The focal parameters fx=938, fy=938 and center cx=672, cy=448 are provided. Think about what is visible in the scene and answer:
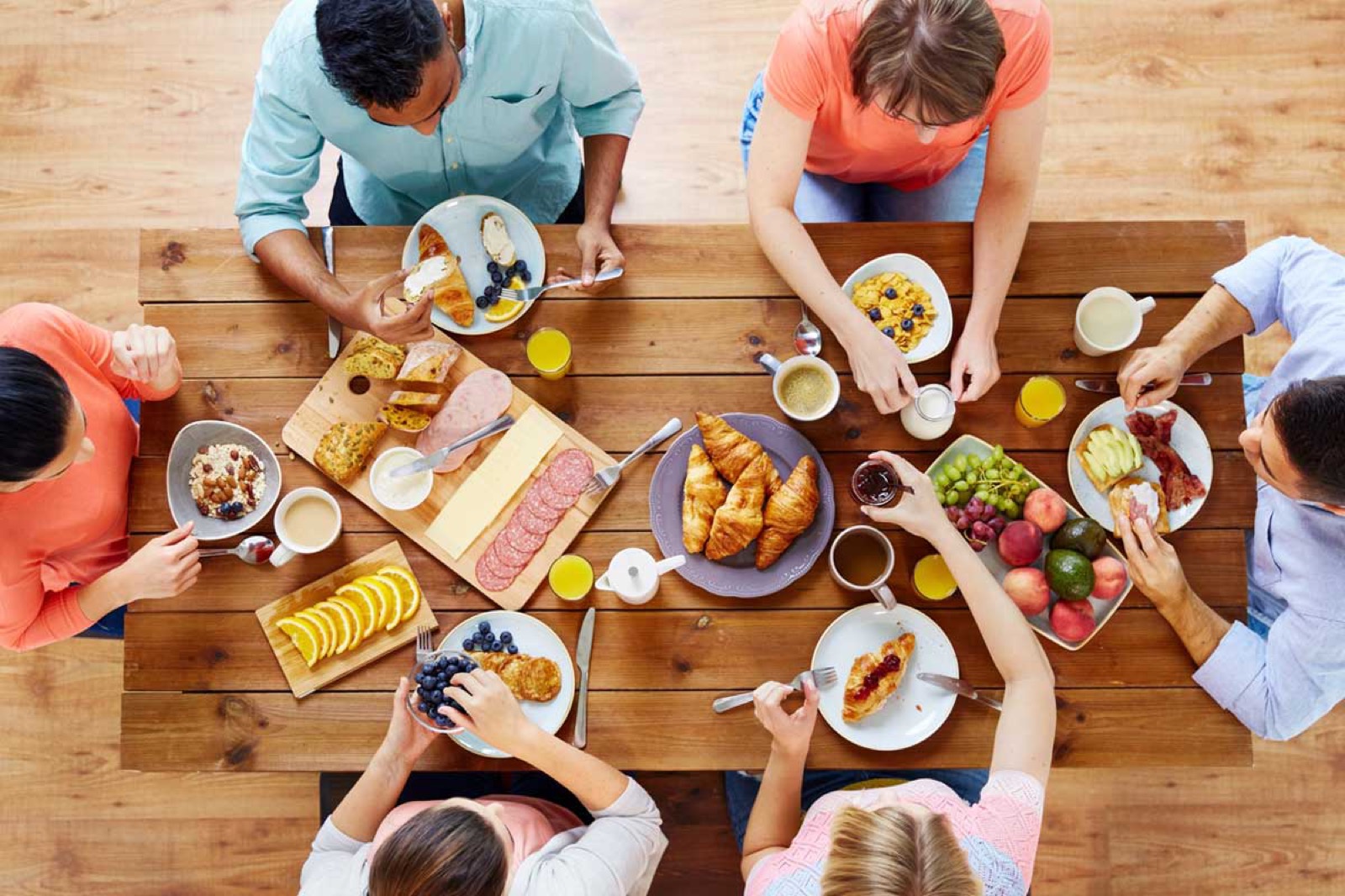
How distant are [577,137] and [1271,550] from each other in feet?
7.99

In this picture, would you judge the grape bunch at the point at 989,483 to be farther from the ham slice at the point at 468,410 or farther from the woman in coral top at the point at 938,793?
the ham slice at the point at 468,410

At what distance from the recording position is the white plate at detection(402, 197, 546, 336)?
2.39 metres

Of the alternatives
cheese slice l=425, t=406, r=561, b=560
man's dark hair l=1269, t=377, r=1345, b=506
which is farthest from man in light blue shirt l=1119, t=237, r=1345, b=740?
cheese slice l=425, t=406, r=561, b=560

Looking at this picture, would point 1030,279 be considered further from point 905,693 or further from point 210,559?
point 210,559

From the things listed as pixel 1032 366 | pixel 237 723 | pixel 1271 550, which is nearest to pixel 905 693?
pixel 1032 366

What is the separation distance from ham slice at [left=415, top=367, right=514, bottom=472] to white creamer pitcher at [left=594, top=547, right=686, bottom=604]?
47cm

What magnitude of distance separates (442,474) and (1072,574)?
1.52 m

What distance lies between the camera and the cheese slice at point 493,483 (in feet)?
7.49

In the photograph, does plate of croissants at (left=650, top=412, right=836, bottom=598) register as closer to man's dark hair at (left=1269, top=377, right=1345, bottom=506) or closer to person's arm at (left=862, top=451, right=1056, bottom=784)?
person's arm at (left=862, top=451, right=1056, bottom=784)

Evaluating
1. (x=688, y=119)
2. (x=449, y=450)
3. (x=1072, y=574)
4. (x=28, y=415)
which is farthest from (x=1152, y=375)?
(x=28, y=415)

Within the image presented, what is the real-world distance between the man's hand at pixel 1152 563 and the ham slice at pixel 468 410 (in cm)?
153

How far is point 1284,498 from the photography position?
2367 mm

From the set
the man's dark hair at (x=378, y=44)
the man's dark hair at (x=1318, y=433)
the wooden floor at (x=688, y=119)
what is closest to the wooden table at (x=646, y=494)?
the man's dark hair at (x=1318, y=433)

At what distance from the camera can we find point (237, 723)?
2232 millimetres
